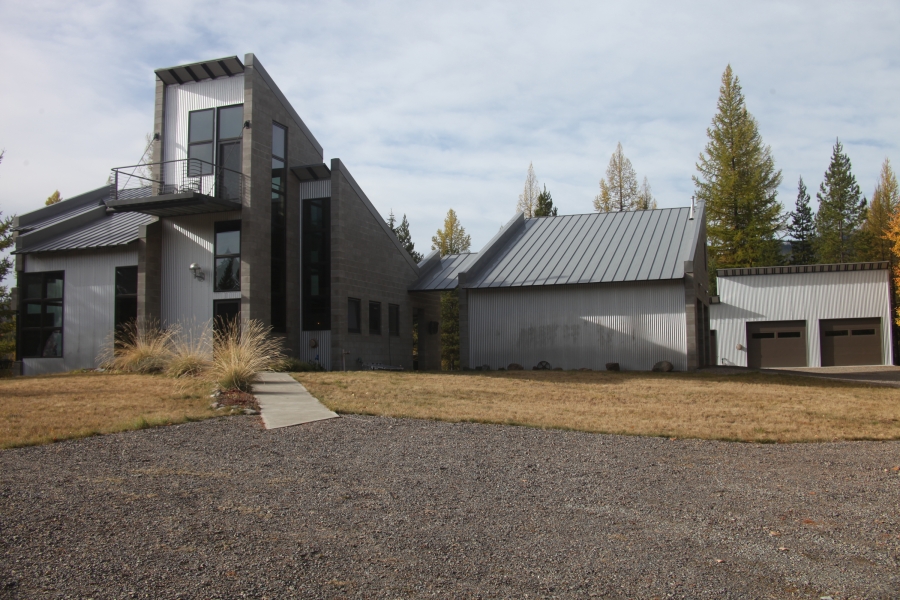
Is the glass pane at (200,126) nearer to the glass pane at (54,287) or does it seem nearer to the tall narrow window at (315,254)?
the tall narrow window at (315,254)

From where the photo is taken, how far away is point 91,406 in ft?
35.8

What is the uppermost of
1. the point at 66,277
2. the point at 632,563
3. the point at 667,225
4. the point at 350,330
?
the point at 667,225

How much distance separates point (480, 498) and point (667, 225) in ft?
68.2

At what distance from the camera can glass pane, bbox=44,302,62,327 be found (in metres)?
21.7

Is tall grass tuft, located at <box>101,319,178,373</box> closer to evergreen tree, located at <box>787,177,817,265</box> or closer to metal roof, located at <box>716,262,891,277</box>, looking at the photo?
metal roof, located at <box>716,262,891,277</box>

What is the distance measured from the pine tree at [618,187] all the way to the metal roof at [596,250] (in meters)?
22.5

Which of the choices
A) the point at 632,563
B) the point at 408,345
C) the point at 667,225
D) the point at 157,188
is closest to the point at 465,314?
the point at 408,345

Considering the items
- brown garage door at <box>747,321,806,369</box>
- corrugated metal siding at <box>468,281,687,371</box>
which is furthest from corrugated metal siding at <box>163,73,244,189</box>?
brown garage door at <box>747,321,806,369</box>

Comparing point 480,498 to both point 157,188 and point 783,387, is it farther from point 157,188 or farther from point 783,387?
point 157,188

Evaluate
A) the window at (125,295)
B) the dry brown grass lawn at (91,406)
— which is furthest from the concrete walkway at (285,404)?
the window at (125,295)

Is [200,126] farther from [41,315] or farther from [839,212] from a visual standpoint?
[839,212]

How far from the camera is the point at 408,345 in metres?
24.6

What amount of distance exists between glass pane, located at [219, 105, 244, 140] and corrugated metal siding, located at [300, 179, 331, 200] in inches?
99.9

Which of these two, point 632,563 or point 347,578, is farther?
point 632,563
